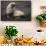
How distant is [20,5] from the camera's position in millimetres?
2402

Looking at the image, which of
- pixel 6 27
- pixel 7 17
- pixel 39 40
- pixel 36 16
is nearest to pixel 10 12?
pixel 7 17

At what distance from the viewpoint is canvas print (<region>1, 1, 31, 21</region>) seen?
7.87ft

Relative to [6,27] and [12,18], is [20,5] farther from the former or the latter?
[6,27]

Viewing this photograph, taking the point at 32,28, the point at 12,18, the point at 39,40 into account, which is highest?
the point at 12,18

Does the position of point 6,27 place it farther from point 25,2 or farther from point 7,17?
point 25,2

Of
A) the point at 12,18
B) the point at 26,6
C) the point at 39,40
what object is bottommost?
the point at 39,40

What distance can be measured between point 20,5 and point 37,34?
487 mm

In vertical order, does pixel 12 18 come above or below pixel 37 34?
above

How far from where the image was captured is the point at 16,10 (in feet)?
7.88

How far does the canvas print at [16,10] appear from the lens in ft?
7.87

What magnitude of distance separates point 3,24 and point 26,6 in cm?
42

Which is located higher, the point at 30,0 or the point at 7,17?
the point at 30,0

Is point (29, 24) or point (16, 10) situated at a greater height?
point (16, 10)

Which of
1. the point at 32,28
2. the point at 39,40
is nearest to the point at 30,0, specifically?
the point at 32,28
